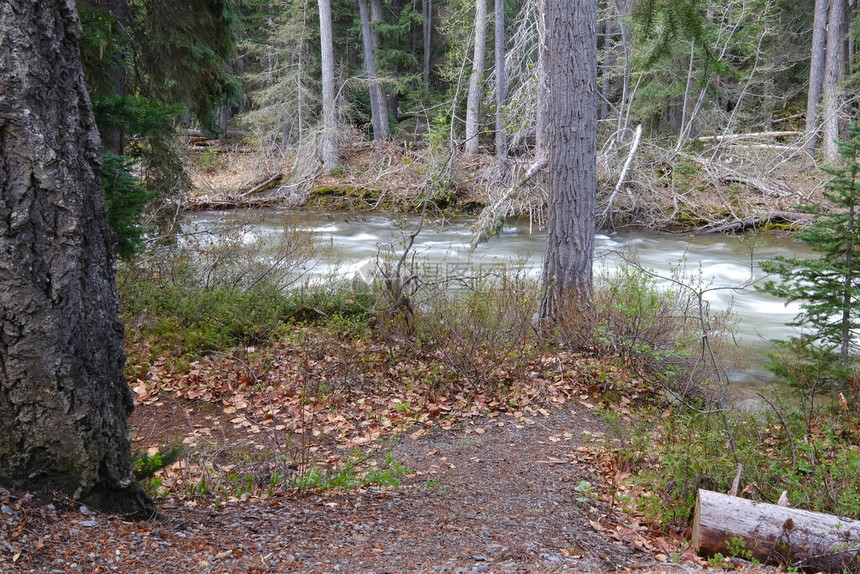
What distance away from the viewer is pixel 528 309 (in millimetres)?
8406

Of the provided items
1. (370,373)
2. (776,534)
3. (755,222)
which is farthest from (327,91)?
(776,534)

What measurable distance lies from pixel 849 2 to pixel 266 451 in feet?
91.5

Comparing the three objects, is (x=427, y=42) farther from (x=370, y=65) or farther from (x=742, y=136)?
(x=742, y=136)

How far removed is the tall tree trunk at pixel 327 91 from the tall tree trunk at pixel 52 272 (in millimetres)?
20751

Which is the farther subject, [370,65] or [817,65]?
[370,65]

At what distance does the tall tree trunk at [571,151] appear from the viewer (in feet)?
26.6

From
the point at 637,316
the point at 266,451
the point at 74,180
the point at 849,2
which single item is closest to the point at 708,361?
the point at 637,316

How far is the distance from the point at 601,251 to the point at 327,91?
14866 mm

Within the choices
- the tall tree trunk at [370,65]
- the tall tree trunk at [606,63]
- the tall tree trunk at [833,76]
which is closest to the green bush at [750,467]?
the tall tree trunk at [833,76]

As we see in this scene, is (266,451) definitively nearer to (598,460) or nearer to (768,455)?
(598,460)

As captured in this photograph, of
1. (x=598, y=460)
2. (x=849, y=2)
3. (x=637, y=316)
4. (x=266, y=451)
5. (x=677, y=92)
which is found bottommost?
(x=598, y=460)

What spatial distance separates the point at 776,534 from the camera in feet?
13.1

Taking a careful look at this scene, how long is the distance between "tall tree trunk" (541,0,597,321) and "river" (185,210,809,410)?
1592 millimetres

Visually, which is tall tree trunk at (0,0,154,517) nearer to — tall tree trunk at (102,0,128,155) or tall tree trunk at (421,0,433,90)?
tall tree trunk at (102,0,128,155)
